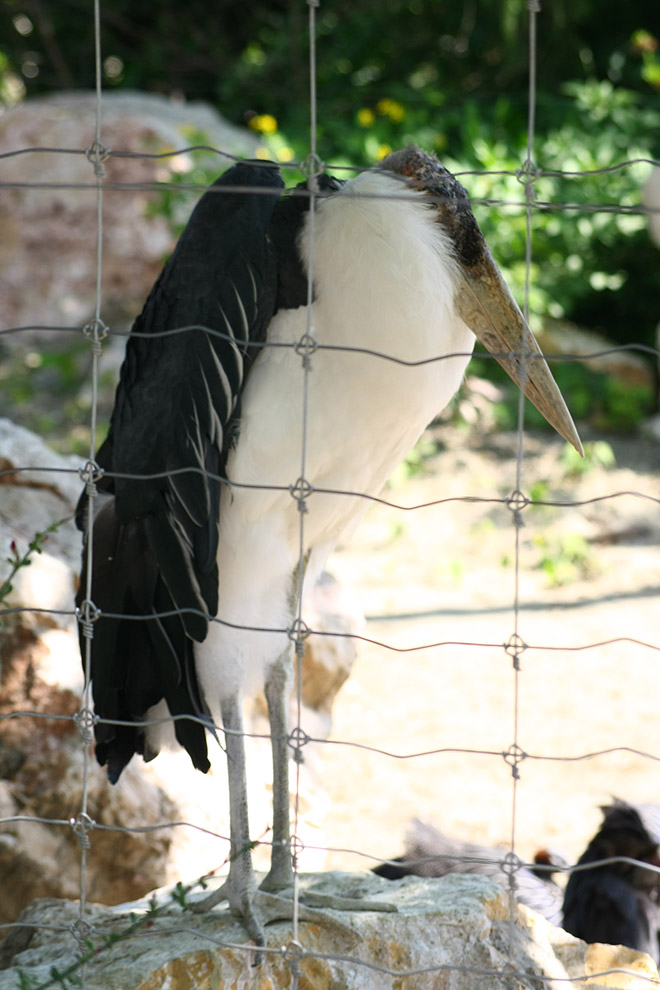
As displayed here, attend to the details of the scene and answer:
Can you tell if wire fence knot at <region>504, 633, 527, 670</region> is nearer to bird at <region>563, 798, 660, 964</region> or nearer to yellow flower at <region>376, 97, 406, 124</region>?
bird at <region>563, 798, 660, 964</region>

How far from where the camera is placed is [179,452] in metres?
2.13

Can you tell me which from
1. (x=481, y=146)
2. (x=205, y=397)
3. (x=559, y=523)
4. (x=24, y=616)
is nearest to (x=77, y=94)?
(x=481, y=146)

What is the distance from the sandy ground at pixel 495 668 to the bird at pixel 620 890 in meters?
0.26

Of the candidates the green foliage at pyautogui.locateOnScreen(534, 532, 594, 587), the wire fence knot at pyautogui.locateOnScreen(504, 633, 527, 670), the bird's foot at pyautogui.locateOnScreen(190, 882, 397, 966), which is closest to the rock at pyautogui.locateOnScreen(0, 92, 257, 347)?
the green foliage at pyautogui.locateOnScreen(534, 532, 594, 587)

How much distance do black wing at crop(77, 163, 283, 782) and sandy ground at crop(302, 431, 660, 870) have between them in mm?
713

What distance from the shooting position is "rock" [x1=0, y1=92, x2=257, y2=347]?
7.15 meters

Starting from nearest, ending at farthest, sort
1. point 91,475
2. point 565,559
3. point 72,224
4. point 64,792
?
point 91,475
point 64,792
point 565,559
point 72,224

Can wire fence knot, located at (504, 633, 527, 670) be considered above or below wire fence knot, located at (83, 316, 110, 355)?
below

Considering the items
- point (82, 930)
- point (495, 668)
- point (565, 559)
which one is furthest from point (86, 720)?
point (565, 559)

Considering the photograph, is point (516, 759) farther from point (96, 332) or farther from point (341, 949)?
point (96, 332)

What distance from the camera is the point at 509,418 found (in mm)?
7203

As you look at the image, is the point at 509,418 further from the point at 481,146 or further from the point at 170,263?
the point at 170,263

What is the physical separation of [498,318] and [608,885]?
1.51 m

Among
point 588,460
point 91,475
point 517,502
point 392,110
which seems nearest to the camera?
point 517,502
